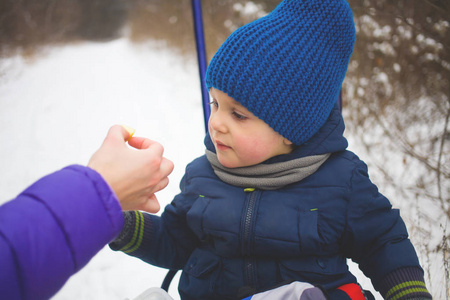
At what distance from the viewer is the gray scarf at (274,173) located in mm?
1091

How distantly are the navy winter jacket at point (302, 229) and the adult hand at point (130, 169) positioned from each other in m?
0.24

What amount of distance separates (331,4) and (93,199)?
777 millimetres

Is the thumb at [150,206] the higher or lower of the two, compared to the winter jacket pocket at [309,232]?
higher

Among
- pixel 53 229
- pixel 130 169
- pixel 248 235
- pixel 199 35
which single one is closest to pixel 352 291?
pixel 248 235

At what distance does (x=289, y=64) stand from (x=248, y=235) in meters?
0.46

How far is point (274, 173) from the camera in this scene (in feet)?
3.67

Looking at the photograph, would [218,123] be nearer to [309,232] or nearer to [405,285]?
[309,232]

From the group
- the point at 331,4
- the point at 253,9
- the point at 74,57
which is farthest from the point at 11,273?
the point at 74,57

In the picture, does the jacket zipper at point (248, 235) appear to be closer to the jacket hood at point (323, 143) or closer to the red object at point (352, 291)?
the jacket hood at point (323, 143)

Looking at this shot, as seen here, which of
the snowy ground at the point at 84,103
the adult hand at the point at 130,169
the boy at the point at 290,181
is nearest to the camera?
the adult hand at the point at 130,169

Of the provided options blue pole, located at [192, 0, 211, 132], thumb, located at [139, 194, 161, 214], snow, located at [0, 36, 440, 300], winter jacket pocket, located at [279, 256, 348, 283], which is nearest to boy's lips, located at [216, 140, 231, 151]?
thumb, located at [139, 194, 161, 214]

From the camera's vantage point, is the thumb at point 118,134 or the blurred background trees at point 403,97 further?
the blurred background trees at point 403,97

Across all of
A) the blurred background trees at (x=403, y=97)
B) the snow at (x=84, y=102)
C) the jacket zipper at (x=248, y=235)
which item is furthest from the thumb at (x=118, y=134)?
the snow at (x=84, y=102)

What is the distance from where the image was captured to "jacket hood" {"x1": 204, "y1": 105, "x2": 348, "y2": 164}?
1.11 m
